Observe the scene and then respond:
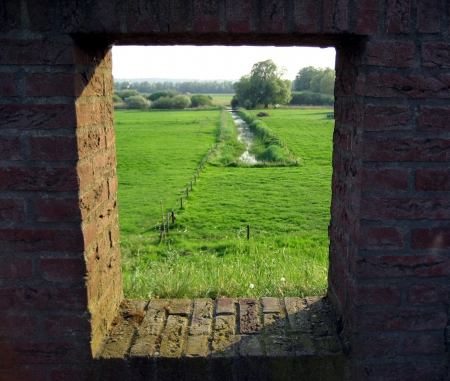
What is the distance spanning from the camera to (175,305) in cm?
225

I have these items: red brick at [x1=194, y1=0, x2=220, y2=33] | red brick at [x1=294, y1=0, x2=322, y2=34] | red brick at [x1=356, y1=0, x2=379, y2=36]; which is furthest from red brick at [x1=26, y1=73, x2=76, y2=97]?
red brick at [x1=356, y1=0, x2=379, y2=36]

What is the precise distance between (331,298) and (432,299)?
56 centimetres

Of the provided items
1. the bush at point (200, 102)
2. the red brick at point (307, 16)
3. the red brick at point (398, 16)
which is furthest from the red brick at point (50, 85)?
the bush at point (200, 102)

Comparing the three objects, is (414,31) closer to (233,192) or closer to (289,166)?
(233,192)

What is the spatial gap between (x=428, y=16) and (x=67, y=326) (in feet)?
5.97

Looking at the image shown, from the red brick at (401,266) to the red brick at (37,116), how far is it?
1244 mm

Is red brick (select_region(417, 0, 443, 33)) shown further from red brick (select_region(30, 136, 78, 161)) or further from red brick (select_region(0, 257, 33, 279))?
red brick (select_region(0, 257, 33, 279))

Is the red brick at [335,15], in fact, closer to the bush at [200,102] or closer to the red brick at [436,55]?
the red brick at [436,55]

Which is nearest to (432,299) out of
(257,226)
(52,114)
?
(52,114)

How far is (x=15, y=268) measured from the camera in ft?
5.52

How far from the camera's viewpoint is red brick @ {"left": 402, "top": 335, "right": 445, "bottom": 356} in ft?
5.80

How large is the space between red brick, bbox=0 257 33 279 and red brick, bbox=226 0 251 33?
118 cm

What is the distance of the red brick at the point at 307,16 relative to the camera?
151cm

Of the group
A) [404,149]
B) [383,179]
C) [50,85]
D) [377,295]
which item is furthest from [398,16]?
[50,85]
